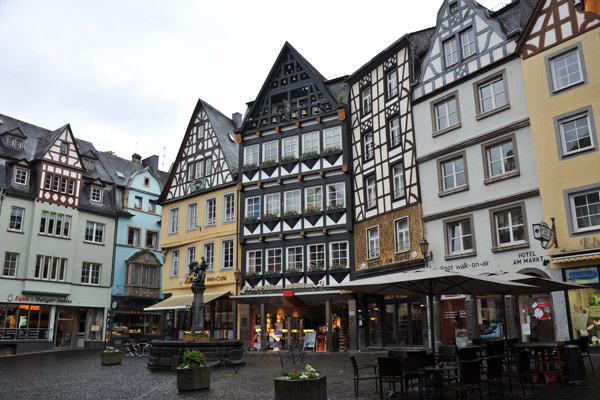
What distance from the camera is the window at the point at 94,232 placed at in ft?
126

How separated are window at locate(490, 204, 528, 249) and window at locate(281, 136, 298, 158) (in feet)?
41.8

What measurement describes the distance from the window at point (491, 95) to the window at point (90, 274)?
94.3ft

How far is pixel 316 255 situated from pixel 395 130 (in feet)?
24.8

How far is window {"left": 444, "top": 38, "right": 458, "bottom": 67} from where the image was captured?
22562 millimetres

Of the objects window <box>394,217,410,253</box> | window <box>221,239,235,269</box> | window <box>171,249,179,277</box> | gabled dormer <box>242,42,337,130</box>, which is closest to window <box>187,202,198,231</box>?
window <box>171,249,179,277</box>

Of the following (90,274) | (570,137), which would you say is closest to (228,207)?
(90,274)

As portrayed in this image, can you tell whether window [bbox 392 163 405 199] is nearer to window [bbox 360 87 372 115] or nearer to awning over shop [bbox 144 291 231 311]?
window [bbox 360 87 372 115]

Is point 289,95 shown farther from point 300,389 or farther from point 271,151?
point 300,389

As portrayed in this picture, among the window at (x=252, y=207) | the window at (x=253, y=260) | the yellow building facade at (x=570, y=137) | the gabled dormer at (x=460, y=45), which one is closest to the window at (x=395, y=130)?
the gabled dormer at (x=460, y=45)

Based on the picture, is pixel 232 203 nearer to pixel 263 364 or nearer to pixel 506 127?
pixel 263 364

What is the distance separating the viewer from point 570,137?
18.0 meters

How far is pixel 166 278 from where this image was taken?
34406mm

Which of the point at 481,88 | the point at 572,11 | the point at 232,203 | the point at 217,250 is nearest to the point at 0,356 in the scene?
the point at 217,250

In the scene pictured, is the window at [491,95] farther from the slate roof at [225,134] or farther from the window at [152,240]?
the window at [152,240]
